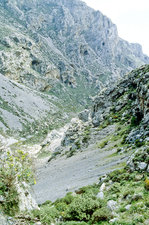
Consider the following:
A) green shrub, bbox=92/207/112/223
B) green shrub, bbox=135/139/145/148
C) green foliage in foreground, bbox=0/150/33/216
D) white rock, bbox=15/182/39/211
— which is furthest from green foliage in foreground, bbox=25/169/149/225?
green shrub, bbox=135/139/145/148

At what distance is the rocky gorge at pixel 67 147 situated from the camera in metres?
8.98

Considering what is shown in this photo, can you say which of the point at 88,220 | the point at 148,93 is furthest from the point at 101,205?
the point at 148,93

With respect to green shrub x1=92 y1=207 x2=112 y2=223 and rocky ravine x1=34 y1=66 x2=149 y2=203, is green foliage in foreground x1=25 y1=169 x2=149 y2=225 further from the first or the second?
rocky ravine x1=34 y1=66 x2=149 y2=203

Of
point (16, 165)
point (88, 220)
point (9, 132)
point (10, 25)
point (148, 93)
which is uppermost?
point (10, 25)

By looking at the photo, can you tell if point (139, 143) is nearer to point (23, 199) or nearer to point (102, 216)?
point (102, 216)

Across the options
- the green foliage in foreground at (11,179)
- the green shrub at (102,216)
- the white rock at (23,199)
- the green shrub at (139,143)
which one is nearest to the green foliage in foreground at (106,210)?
the green shrub at (102,216)

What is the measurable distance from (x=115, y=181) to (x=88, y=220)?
5948mm

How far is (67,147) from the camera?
5000 cm

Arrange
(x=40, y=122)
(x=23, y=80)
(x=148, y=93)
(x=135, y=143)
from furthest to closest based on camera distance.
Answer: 1. (x=23, y=80)
2. (x=40, y=122)
3. (x=148, y=93)
4. (x=135, y=143)

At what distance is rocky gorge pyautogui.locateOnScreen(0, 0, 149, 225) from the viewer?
353 inches

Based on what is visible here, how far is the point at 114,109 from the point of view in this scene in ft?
161

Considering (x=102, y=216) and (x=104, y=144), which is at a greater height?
(x=104, y=144)

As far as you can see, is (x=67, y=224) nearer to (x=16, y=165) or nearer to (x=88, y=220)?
(x=88, y=220)

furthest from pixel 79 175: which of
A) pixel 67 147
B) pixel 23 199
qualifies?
pixel 67 147
